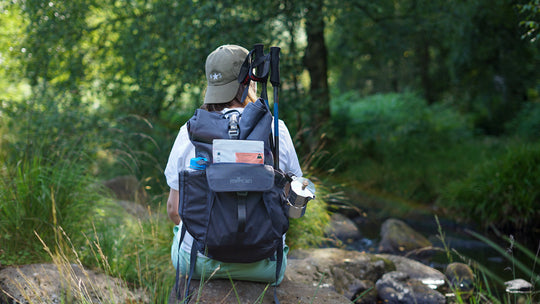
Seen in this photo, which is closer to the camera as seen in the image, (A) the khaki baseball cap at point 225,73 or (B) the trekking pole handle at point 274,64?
(B) the trekking pole handle at point 274,64

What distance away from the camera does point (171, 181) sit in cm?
235

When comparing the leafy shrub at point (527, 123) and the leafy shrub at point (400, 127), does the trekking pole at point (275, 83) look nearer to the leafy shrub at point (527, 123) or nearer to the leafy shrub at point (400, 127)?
the leafy shrub at point (400, 127)

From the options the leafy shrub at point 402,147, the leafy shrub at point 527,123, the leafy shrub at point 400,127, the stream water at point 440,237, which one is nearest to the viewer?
the stream water at point 440,237

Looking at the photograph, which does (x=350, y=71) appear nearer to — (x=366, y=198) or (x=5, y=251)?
(x=366, y=198)

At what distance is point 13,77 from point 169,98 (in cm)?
286

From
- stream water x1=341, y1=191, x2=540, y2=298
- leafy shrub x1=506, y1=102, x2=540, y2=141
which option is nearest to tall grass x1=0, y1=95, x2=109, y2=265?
stream water x1=341, y1=191, x2=540, y2=298

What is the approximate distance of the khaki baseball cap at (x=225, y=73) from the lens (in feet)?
7.86

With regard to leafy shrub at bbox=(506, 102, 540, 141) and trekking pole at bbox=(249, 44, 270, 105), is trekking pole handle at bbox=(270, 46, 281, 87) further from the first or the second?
leafy shrub at bbox=(506, 102, 540, 141)

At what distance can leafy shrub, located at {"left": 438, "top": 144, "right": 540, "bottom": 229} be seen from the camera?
19.5 ft

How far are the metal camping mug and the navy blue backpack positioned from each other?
0.04 m

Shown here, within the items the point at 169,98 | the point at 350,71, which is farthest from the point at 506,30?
the point at 350,71

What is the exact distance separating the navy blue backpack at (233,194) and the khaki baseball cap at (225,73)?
226mm

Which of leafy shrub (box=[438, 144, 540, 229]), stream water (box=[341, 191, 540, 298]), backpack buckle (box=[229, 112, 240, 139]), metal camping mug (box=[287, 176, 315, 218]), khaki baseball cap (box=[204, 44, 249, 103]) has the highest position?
khaki baseball cap (box=[204, 44, 249, 103])

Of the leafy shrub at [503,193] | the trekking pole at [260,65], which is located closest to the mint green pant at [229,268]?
the trekking pole at [260,65]
